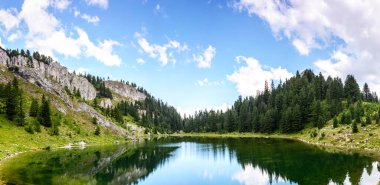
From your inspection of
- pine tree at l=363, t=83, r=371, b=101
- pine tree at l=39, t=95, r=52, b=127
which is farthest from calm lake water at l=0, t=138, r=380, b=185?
pine tree at l=363, t=83, r=371, b=101

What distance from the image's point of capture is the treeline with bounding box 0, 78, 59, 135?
107 meters

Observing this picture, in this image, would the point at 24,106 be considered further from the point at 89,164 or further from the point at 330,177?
the point at 330,177

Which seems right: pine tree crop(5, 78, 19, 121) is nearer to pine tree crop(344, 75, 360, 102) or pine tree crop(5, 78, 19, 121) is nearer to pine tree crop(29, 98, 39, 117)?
pine tree crop(29, 98, 39, 117)

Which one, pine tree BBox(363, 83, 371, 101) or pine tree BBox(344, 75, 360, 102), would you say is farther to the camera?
pine tree BBox(363, 83, 371, 101)

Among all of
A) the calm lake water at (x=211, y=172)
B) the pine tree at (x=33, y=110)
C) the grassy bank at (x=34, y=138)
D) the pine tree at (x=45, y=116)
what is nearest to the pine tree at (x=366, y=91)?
the calm lake water at (x=211, y=172)

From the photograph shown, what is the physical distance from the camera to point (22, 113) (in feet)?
358

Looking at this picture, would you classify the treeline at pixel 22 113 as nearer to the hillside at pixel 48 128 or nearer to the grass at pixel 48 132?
the hillside at pixel 48 128

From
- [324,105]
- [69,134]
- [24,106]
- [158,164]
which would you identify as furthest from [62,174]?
[324,105]

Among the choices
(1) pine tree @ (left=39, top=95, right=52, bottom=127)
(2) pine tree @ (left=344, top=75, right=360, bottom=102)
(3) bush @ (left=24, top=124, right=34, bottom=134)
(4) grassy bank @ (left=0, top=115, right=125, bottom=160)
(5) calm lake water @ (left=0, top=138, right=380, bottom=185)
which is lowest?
(5) calm lake water @ (left=0, top=138, right=380, bottom=185)

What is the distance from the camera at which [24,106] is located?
125 meters

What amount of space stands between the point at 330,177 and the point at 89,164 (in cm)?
4548

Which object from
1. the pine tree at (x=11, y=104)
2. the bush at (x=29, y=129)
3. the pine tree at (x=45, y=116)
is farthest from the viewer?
the pine tree at (x=45, y=116)

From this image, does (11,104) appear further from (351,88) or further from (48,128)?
(351,88)

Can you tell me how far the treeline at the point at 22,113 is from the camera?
351ft
